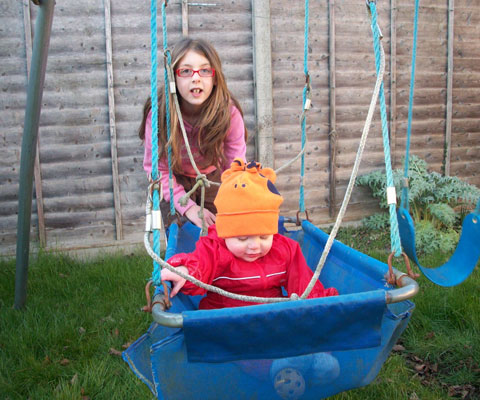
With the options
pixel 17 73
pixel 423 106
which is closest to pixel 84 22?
pixel 17 73

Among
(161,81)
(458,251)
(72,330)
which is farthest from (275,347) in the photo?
(161,81)

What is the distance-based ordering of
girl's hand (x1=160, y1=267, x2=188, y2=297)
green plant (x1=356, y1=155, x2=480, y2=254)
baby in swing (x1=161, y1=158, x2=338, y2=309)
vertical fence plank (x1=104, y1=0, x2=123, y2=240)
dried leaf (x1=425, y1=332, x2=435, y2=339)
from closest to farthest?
girl's hand (x1=160, y1=267, x2=188, y2=297)
baby in swing (x1=161, y1=158, x2=338, y2=309)
dried leaf (x1=425, y1=332, x2=435, y2=339)
vertical fence plank (x1=104, y1=0, x2=123, y2=240)
green plant (x1=356, y1=155, x2=480, y2=254)

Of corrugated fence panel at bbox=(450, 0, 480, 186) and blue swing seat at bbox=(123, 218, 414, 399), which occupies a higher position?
corrugated fence panel at bbox=(450, 0, 480, 186)

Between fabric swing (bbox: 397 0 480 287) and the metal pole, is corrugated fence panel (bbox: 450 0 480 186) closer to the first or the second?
fabric swing (bbox: 397 0 480 287)

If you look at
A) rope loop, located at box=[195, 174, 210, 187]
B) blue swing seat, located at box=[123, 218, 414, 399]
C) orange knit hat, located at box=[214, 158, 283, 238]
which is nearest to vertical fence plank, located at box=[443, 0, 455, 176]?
rope loop, located at box=[195, 174, 210, 187]

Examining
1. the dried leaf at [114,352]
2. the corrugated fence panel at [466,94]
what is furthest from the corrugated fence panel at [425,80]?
the dried leaf at [114,352]

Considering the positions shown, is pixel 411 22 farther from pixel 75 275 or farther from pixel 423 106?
pixel 75 275

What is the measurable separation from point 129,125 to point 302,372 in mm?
3300

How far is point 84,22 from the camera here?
13.0ft

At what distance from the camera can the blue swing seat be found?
113cm

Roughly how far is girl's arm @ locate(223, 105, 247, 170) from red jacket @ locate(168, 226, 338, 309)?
828 mm

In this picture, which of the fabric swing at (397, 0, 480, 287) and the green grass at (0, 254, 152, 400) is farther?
the green grass at (0, 254, 152, 400)

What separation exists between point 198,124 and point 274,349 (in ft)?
4.61

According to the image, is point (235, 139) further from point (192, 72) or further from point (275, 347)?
point (275, 347)
